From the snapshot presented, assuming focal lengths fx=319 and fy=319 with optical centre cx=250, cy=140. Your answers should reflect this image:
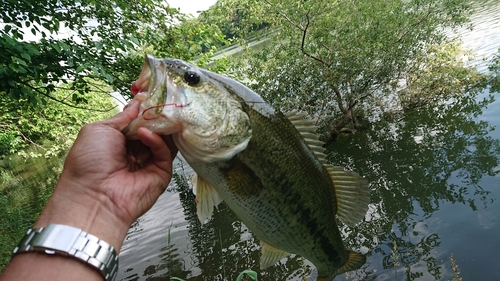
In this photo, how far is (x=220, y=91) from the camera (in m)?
2.03

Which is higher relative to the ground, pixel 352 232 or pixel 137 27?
pixel 137 27

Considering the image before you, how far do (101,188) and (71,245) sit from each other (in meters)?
0.40

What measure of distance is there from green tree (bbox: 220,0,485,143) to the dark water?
2.98ft

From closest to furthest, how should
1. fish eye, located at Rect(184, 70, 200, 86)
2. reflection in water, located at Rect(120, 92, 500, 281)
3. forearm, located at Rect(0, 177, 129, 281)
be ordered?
1. forearm, located at Rect(0, 177, 129, 281)
2. fish eye, located at Rect(184, 70, 200, 86)
3. reflection in water, located at Rect(120, 92, 500, 281)

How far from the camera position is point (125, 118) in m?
2.02

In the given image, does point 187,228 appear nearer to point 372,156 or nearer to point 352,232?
point 352,232

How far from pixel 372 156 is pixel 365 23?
14.6ft

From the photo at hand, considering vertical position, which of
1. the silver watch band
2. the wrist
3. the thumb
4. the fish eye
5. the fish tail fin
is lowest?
the fish tail fin

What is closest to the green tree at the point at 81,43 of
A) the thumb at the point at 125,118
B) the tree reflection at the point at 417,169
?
the thumb at the point at 125,118

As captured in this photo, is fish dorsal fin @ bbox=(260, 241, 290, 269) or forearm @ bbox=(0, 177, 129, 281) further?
fish dorsal fin @ bbox=(260, 241, 290, 269)

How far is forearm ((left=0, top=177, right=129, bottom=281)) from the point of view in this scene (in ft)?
4.84

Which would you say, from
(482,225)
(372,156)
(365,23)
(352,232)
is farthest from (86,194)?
(365,23)

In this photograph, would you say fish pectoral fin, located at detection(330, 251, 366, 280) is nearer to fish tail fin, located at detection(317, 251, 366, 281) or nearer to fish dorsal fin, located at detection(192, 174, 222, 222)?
fish tail fin, located at detection(317, 251, 366, 281)

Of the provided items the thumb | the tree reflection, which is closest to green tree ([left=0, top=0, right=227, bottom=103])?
the thumb
